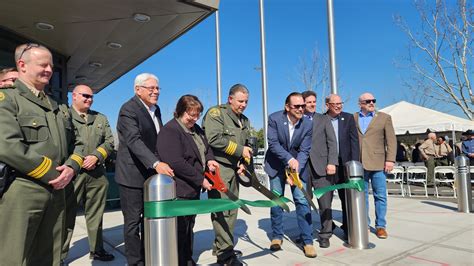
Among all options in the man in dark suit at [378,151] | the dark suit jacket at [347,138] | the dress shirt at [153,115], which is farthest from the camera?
the man in dark suit at [378,151]

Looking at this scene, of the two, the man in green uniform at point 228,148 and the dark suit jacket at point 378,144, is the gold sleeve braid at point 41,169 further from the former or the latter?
the dark suit jacket at point 378,144

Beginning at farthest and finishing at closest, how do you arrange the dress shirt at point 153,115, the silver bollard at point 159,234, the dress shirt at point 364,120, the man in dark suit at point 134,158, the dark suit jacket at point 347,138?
1. the dress shirt at point 364,120
2. the dark suit jacket at point 347,138
3. the dress shirt at point 153,115
4. the man in dark suit at point 134,158
5. the silver bollard at point 159,234

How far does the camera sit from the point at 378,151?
5.04 m

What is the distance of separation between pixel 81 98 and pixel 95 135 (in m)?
0.47

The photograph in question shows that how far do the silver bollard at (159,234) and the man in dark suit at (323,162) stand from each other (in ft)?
8.72

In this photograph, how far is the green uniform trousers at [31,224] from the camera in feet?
7.16

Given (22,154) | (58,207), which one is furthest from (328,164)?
(22,154)

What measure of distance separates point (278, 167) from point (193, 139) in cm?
143

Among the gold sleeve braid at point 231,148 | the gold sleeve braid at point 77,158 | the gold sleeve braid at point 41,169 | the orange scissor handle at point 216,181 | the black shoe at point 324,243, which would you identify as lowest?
the black shoe at point 324,243

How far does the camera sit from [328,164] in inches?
181

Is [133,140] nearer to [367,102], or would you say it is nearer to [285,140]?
[285,140]

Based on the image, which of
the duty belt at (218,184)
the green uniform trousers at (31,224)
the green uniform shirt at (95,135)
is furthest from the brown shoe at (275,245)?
the green uniform trousers at (31,224)

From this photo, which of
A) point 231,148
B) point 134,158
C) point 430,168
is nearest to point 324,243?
point 231,148

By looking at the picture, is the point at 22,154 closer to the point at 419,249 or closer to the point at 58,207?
the point at 58,207
